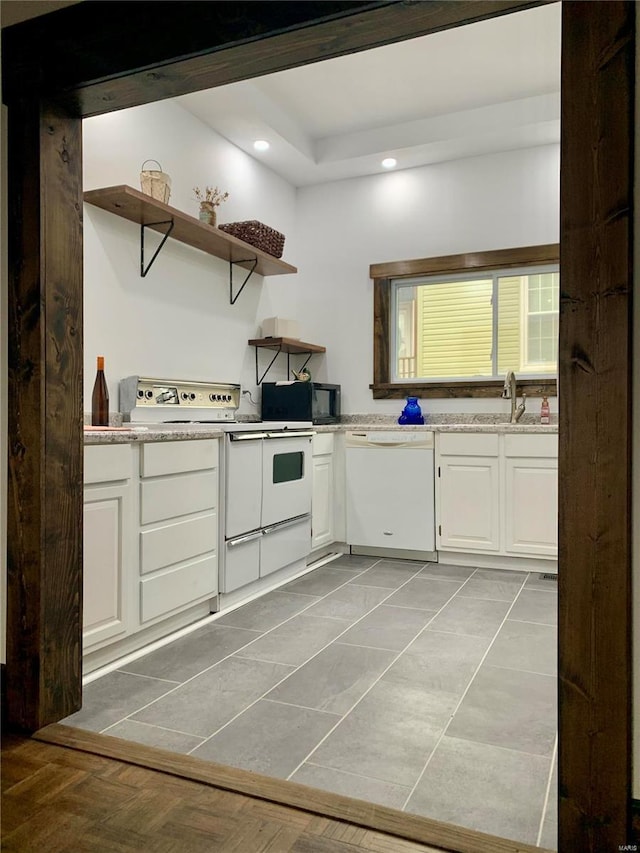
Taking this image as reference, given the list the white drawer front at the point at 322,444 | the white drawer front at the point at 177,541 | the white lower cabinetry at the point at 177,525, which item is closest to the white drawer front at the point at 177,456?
the white lower cabinetry at the point at 177,525

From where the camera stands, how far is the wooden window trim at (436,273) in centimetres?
432

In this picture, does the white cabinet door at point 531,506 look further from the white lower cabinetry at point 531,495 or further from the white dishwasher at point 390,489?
the white dishwasher at point 390,489

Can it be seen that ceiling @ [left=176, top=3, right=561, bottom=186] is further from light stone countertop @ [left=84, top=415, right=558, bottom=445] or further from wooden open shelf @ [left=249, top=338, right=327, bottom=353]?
light stone countertop @ [left=84, top=415, right=558, bottom=445]

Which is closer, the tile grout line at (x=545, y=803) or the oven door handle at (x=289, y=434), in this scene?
the tile grout line at (x=545, y=803)

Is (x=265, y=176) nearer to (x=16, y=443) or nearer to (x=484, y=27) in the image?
(x=484, y=27)

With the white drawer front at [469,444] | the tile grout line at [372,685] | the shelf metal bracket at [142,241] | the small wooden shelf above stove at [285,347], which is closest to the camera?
the tile grout line at [372,685]

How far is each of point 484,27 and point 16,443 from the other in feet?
9.90

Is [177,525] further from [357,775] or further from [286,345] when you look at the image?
[286,345]

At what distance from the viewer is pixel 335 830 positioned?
4.61ft

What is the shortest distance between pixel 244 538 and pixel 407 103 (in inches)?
113

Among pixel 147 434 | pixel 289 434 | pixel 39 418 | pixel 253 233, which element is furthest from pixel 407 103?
pixel 39 418

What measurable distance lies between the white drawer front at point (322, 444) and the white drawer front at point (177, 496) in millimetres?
1171

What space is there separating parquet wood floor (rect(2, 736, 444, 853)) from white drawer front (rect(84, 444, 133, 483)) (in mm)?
902

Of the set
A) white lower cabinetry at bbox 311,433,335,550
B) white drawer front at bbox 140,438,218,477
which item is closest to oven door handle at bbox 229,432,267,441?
white drawer front at bbox 140,438,218,477
